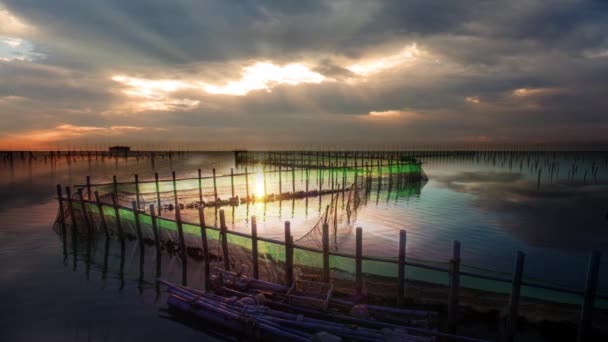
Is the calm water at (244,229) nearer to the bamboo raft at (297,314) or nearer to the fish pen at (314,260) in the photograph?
the bamboo raft at (297,314)

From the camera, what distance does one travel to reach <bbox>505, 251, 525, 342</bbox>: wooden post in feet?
23.5

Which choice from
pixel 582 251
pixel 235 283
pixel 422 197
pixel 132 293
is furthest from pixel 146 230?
pixel 422 197

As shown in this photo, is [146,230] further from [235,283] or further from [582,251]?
[582,251]

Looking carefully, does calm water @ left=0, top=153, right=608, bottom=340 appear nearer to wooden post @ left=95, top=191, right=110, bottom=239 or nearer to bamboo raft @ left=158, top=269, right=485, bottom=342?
wooden post @ left=95, top=191, right=110, bottom=239

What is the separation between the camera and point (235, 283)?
932 centimetres

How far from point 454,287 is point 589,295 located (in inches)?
92.5

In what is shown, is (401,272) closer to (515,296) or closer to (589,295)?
(515,296)

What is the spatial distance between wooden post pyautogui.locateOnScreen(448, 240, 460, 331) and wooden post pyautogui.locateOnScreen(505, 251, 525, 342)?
101 cm

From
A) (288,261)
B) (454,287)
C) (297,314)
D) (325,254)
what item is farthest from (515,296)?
(288,261)

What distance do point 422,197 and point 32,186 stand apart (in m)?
38.1

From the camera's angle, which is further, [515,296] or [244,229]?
[244,229]

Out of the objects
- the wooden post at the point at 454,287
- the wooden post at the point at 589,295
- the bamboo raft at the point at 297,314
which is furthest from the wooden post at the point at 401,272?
the wooden post at the point at 589,295

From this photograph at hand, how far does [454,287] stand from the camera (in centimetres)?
780

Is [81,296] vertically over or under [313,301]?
under
